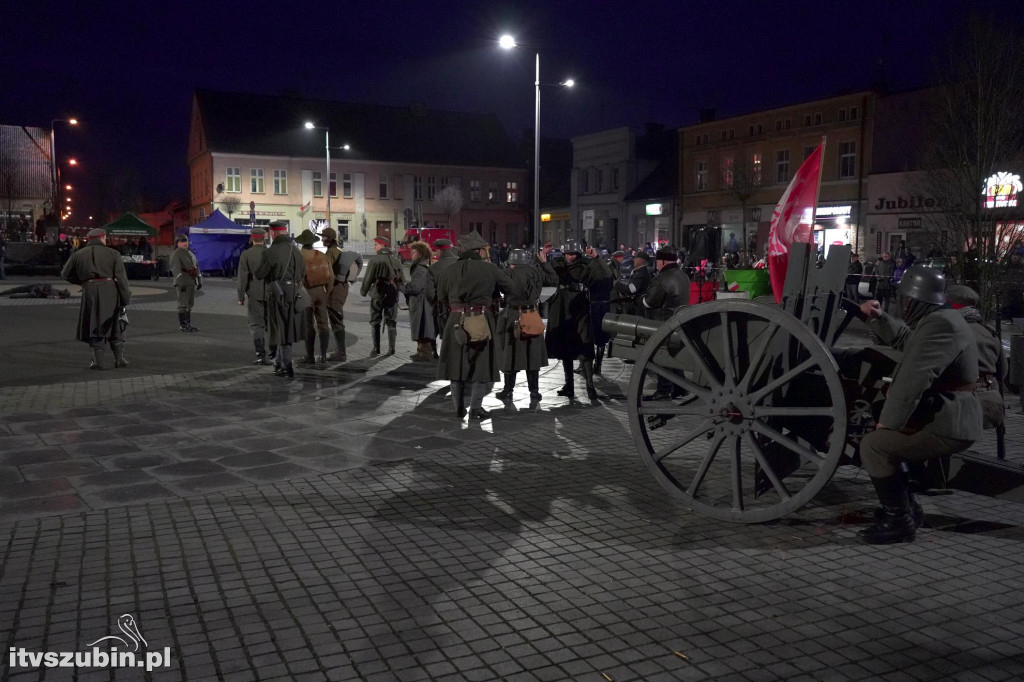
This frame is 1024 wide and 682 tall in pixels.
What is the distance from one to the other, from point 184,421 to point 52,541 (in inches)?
133

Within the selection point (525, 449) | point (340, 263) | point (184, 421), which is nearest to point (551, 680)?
point (525, 449)

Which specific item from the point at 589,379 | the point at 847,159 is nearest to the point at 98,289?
the point at 589,379

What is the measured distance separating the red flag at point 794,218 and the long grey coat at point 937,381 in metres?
1.00

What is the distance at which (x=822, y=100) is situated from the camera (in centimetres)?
3934

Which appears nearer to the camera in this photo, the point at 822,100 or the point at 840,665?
the point at 840,665

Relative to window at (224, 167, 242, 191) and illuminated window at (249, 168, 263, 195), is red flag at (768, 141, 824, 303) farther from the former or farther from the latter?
illuminated window at (249, 168, 263, 195)

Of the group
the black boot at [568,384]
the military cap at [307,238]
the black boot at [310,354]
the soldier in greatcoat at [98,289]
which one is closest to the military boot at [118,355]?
the soldier in greatcoat at [98,289]

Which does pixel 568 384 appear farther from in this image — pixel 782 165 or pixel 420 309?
pixel 782 165

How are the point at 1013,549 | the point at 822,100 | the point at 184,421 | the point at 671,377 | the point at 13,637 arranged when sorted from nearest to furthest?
the point at 13,637 → the point at 1013,549 → the point at 671,377 → the point at 184,421 → the point at 822,100

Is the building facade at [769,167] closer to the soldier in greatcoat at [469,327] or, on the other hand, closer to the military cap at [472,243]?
the military cap at [472,243]

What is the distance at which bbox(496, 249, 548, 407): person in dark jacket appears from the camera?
937 centimetres

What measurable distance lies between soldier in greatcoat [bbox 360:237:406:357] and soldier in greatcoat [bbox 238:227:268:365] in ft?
4.78

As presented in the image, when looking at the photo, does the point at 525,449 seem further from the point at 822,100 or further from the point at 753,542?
the point at 822,100

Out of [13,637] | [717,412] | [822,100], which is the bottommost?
[13,637]
